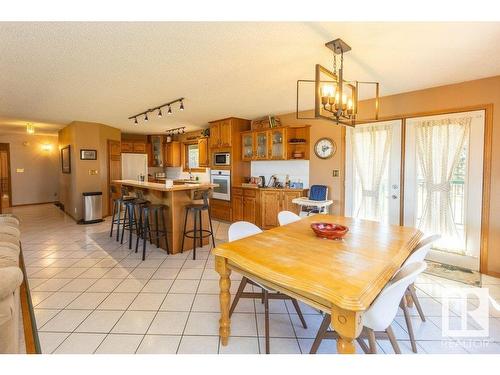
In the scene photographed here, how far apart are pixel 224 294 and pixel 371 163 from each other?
128 inches

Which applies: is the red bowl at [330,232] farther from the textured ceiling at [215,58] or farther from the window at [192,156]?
the window at [192,156]

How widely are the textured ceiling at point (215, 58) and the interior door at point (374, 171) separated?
0.64m

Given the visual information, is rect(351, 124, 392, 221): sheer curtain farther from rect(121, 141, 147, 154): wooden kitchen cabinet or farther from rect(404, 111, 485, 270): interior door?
rect(121, 141, 147, 154): wooden kitchen cabinet

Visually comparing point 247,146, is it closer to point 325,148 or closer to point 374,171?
point 325,148

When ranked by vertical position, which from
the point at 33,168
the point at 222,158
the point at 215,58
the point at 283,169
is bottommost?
the point at 283,169

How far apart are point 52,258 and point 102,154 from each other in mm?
3227

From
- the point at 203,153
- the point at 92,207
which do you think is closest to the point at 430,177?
the point at 203,153

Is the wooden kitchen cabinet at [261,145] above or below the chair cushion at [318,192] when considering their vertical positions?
above

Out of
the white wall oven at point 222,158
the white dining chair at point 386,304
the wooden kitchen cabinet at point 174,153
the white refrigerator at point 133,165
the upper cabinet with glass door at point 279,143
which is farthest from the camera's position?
the wooden kitchen cabinet at point 174,153

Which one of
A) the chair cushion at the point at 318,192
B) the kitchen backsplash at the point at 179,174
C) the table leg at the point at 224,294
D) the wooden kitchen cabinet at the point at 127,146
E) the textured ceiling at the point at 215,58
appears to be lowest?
the table leg at the point at 224,294

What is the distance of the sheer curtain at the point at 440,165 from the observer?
3281 mm

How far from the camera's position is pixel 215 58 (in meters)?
2.46

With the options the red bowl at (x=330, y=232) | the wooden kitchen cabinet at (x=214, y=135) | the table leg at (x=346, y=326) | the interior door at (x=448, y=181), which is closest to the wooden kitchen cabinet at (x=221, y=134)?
the wooden kitchen cabinet at (x=214, y=135)
